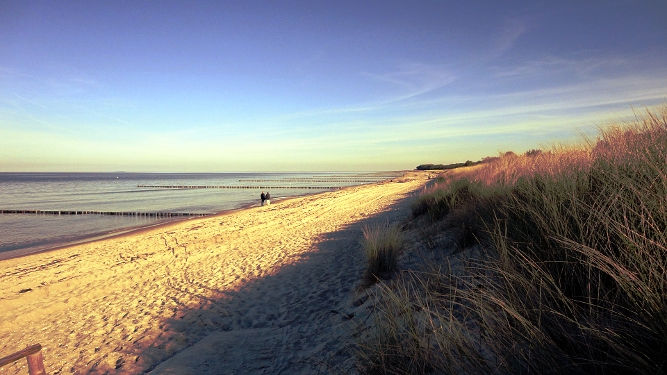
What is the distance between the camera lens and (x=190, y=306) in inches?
257

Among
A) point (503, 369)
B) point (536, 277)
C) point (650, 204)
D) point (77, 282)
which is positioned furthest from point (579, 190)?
point (77, 282)

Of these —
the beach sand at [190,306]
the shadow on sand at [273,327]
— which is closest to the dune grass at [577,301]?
the shadow on sand at [273,327]

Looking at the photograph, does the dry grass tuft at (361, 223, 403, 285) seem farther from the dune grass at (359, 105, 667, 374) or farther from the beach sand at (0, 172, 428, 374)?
the dune grass at (359, 105, 667, 374)

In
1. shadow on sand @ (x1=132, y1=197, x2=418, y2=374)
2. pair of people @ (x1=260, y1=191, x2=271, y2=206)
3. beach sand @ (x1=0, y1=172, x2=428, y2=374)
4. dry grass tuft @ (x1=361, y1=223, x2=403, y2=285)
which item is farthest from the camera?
pair of people @ (x1=260, y1=191, x2=271, y2=206)

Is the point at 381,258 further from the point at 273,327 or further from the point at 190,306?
the point at 190,306

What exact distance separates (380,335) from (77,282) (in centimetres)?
901

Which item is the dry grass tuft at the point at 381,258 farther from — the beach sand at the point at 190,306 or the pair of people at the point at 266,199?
the pair of people at the point at 266,199

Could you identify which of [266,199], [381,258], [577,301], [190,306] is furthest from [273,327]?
[266,199]

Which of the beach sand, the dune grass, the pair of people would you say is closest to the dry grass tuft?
the beach sand

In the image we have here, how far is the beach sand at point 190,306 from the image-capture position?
4508 mm

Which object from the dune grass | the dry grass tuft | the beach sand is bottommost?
the beach sand

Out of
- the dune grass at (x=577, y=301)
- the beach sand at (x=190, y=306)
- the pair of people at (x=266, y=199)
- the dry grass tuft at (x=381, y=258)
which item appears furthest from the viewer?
the pair of people at (x=266, y=199)

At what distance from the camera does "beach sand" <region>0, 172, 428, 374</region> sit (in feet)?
14.8

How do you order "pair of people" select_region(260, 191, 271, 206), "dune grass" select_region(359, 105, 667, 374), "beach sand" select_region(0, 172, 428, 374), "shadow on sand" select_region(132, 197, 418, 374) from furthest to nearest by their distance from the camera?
"pair of people" select_region(260, 191, 271, 206)
"beach sand" select_region(0, 172, 428, 374)
"shadow on sand" select_region(132, 197, 418, 374)
"dune grass" select_region(359, 105, 667, 374)
